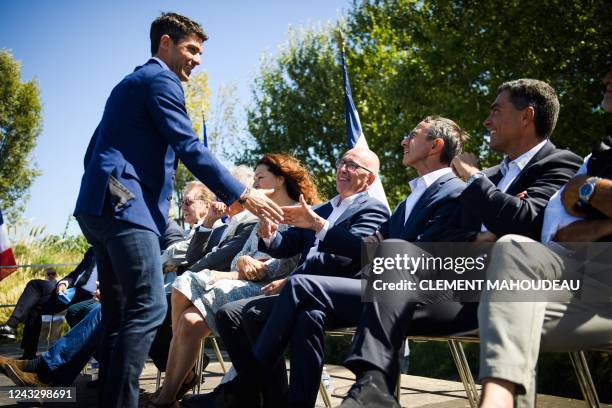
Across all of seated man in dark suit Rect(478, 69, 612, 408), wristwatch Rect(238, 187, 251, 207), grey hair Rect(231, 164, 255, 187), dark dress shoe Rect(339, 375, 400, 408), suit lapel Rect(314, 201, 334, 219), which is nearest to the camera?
seated man in dark suit Rect(478, 69, 612, 408)

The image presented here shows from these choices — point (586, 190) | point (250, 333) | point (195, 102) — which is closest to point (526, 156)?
point (586, 190)

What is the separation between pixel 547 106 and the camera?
346 centimetres

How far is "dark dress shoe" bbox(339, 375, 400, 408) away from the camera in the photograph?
2348 mm

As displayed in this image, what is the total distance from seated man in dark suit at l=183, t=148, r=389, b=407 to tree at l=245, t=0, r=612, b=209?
802 cm

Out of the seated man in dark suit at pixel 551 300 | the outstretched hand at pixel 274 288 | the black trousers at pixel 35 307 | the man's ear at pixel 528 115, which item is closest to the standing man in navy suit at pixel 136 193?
the outstretched hand at pixel 274 288

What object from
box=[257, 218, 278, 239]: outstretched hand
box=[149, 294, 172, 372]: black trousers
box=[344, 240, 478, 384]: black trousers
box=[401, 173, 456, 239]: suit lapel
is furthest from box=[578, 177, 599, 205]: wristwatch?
box=[149, 294, 172, 372]: black trousers

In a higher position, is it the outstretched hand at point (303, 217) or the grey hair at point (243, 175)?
the grey hair at point (243, 175)

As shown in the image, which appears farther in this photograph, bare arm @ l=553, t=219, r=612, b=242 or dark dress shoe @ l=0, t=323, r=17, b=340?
dark dress shoe @ l=0, t=323, r=17, b=340

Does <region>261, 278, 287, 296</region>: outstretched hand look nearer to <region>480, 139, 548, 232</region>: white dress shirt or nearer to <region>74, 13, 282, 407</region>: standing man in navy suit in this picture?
<region>74, 13, 282, 407</region>: standing man in navy suit

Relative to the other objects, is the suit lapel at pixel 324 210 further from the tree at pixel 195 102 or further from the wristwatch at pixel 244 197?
the tree at pixel 195 102

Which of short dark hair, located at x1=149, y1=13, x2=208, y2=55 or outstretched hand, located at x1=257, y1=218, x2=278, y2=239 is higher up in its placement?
short dark hair, located at x1=149, y1=13, x2=208, y2=55

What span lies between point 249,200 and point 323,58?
2477cm

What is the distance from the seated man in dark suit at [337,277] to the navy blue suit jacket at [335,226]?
74 millimetres

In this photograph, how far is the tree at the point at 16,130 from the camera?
23.8 metres
